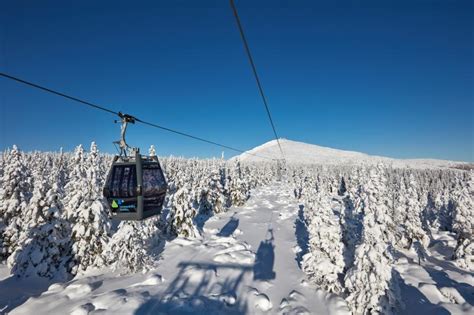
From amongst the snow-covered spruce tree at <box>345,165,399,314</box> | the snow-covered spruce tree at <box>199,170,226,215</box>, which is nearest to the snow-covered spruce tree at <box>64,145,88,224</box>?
the snow-covered spruce tree at <box>345,165,399,314</box>

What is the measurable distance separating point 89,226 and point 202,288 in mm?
11165

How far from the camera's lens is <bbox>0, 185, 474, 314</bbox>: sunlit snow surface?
1536 centimetres

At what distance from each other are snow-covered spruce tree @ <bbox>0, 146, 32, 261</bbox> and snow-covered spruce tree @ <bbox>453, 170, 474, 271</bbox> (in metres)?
48.8

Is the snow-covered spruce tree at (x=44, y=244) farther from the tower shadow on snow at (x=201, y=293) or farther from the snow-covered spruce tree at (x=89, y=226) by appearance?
the tower shadow on snow at (x=201, y=293)

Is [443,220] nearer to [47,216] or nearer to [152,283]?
[152,283]

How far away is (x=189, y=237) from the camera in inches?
1181

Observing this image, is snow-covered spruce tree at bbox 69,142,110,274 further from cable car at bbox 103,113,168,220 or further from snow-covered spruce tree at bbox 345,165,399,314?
snow-covered spruce tree at bbox 345,165,399,314

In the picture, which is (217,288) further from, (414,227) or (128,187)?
(414,227)

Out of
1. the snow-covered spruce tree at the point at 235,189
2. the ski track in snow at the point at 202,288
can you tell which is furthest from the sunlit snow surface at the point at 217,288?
the snow-covered spruce tree at the point at 235,189

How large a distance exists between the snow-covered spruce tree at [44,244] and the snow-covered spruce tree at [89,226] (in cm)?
148

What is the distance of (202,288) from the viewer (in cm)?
1825

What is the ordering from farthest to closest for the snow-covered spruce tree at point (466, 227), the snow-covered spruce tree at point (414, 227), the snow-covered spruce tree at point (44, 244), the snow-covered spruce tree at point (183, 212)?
the snow-covered spruce tree at point (414, 227)
the snow-covered spruce tree at point (466, 227)
the snow-covered spruce tree at point (183, 212)
the snow-covered spruce tree at point (44, 244)

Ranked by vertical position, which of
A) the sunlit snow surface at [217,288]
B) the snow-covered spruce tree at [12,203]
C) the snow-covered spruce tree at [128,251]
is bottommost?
the sunlit snow surface at [217,288]

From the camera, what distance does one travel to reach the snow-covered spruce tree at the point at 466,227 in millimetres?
30578
